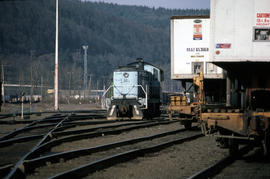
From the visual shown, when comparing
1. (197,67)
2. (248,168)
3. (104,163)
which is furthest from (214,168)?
(197,67)

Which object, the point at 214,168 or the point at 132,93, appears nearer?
the point at 214,168

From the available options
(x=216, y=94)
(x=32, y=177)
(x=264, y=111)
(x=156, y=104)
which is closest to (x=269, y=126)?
(x=264, y=111)

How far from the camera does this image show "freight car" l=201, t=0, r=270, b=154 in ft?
25.2

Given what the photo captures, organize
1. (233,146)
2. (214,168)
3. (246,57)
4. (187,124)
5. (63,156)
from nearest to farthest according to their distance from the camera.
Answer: (214,168) → (246,57) → (63,156) → (233,146) → (187,124)

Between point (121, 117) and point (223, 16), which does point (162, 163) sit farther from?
point (121, 117)

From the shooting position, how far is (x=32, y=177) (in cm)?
641

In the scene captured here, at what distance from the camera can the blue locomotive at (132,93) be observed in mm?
19406

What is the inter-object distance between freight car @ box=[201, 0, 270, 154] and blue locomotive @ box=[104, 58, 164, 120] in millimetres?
11124

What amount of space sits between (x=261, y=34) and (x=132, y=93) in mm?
13068

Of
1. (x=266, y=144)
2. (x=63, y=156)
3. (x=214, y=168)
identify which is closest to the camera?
(x=214, y=168)

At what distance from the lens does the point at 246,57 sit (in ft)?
25.5

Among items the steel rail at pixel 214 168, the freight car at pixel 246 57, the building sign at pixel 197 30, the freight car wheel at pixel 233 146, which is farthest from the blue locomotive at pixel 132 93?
the freight car at pixel 246 57

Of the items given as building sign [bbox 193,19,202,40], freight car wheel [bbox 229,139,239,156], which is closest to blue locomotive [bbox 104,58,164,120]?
building sign [bbox 193,19,202,40]

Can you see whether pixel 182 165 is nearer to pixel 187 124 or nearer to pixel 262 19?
pixel 262 19
